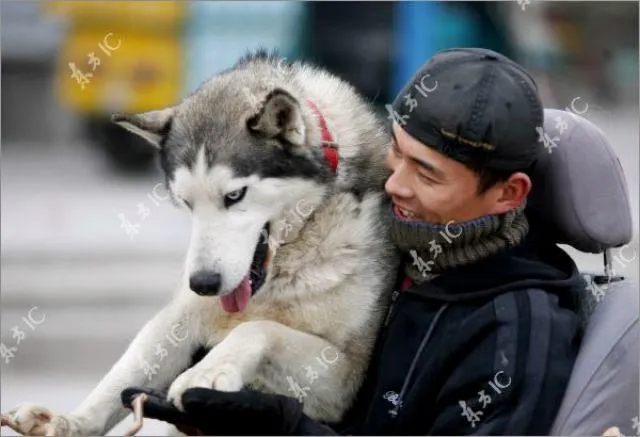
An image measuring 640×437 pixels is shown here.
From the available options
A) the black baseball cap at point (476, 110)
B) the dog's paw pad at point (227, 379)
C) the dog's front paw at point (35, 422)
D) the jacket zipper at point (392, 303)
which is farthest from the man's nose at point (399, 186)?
the dog's front paw at point (35, 422)

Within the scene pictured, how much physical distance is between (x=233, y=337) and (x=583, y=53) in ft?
16.7

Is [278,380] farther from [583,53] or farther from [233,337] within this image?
[583,53]

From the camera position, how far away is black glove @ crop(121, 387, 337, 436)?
6.38ft

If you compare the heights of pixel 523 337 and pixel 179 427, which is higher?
pixel 523 337

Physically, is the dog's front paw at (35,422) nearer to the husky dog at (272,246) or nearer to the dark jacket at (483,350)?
the husky dog at (272,246)

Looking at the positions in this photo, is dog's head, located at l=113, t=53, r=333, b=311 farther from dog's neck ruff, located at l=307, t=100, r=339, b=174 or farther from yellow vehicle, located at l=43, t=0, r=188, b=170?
yellow vehicle, located at l=43, t=0, r=188, b=170

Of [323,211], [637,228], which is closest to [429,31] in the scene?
[637,228]

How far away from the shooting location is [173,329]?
2482 mm

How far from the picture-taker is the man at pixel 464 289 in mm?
1992

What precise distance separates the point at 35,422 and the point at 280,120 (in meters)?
0.86

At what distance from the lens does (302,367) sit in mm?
2326
